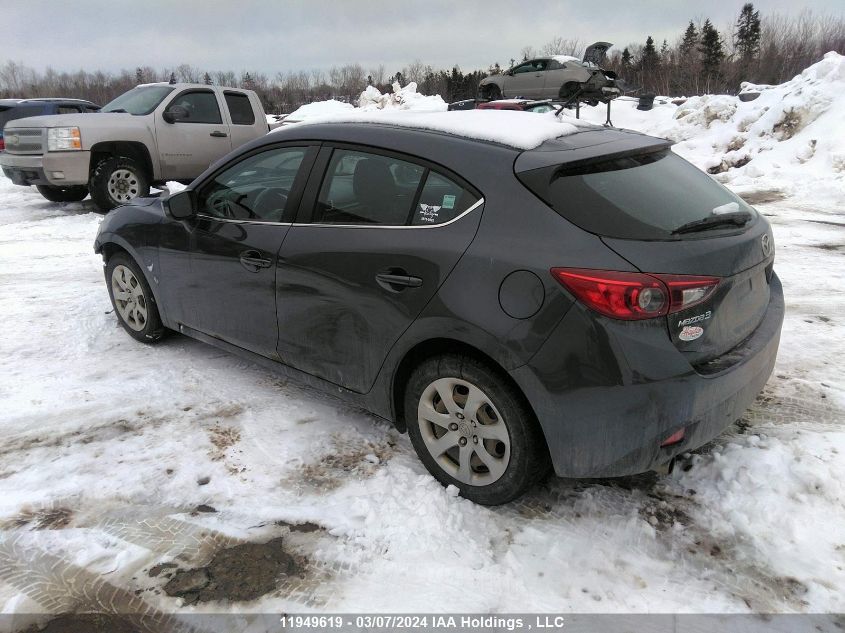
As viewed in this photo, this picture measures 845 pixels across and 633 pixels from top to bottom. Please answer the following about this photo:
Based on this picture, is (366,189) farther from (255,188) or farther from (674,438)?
(674,438)

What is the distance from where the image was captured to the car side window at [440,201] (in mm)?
2670

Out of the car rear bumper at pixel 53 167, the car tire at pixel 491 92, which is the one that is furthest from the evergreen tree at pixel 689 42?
the car rear bumper at pixel 53 167

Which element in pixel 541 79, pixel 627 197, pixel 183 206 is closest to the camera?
pixel 627 197

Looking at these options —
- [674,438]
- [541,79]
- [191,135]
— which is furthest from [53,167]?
[541,79]

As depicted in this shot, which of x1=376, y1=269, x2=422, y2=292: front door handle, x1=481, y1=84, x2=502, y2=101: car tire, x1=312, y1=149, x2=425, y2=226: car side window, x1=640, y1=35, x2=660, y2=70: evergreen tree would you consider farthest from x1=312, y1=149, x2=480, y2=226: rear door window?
x1=640, y1=35, x2=660, y2=70: evergreen tree

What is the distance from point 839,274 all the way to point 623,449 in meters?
4.86

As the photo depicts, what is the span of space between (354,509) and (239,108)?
365 inches

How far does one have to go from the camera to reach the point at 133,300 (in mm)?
4598

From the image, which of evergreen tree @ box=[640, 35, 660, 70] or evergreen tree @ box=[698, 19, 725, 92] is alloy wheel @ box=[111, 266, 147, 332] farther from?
evergreen tree @ box=[640, 35, 660, 70]

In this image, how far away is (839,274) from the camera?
586cm

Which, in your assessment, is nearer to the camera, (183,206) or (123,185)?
(183,206)

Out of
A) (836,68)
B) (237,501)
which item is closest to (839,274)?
(237,501)

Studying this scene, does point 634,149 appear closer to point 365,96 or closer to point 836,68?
point 836,68

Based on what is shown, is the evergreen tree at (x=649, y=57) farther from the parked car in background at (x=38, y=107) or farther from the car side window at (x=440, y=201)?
the car side window at (x=440, y=201)
